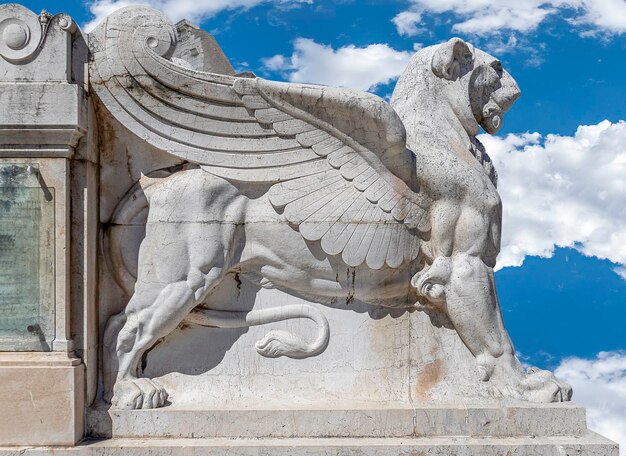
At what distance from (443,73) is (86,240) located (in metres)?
2.44

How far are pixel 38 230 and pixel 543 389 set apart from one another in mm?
3137

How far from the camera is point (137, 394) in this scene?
4.44 metres

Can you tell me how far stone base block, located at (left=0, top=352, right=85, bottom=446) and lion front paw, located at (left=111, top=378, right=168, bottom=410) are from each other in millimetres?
274

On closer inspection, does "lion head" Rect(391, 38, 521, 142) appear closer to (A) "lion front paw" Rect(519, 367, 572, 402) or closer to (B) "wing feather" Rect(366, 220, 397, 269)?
(B) "wing feather" Rect(366, 220, 397, 269)

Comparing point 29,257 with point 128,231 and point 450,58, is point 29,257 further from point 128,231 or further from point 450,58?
point 450,58

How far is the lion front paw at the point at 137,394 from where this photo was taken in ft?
14.6

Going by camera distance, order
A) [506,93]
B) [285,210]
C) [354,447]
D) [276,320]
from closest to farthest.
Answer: [354,447] < [285,210] < [276,320] < [506,93]

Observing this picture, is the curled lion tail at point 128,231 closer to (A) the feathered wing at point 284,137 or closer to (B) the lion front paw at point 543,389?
(A) the feathered wing at point 284,137

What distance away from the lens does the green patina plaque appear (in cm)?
433

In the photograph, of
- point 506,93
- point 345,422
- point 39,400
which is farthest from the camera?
point 506,93

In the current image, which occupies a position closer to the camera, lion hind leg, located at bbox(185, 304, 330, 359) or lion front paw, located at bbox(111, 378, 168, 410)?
lion front paw, located at bbox(111, 378, 168, 410)

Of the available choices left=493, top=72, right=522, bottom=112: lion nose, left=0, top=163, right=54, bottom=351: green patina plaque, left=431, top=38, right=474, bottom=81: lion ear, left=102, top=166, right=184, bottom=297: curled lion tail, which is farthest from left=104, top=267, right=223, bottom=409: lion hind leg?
left=493, top=72, right=522, bottom=112: lion nose

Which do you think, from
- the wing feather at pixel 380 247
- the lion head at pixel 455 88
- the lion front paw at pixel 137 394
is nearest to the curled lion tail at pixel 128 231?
the lion front paw at pixel 137 394

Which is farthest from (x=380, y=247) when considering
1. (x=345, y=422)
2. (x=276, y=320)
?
(x=345, y=422)
